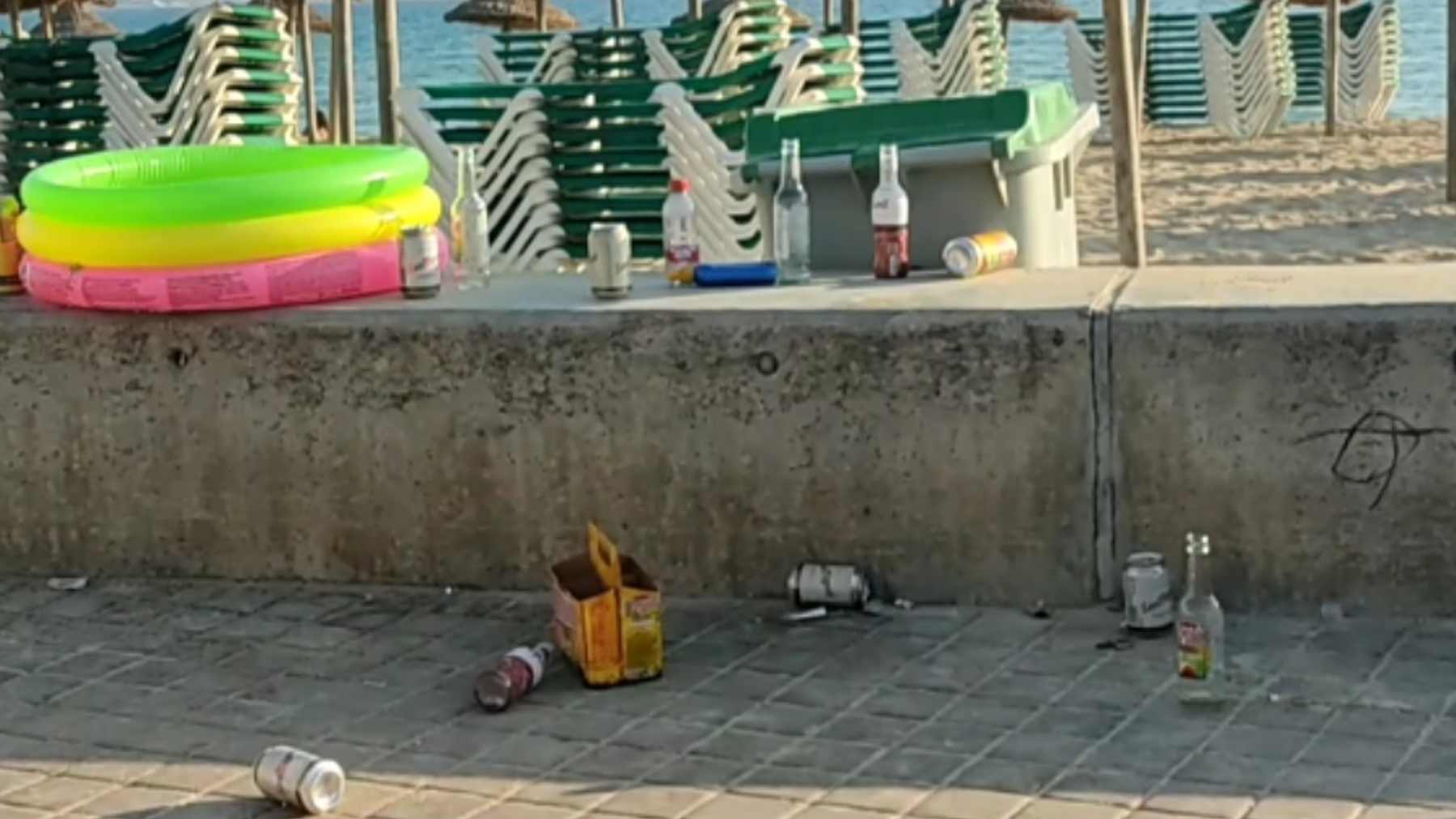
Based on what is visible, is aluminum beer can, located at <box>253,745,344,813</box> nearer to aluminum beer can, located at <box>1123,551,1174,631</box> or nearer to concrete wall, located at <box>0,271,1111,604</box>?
concrete wall, located at <box>0,271,1111,604</box>

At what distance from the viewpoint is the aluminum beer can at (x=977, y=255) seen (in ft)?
18.8

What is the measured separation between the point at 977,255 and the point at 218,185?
6.74 feet

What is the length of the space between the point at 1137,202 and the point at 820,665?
10.4 ft

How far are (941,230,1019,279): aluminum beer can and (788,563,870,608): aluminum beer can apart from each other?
0.90 metres

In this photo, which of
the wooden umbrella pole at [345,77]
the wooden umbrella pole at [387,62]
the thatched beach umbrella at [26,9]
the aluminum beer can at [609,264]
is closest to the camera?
the aluminum beer can at [609,264]

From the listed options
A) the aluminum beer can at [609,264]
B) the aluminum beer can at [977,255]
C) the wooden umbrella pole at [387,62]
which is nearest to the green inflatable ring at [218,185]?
the aluminum beer can at [609,264]

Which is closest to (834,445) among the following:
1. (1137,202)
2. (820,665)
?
(820,665)

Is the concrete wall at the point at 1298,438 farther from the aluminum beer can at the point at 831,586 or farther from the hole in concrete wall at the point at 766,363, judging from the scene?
the hole in concrete wall at the point at 766,363

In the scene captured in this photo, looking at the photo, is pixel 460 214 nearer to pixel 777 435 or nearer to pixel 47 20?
pixel 777 435

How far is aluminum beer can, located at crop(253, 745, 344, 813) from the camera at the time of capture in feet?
13.8

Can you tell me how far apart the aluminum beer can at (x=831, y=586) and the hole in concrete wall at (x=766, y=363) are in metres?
0.51

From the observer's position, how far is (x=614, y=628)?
16.1 feet

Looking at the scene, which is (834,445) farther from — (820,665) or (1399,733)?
(1399,733)

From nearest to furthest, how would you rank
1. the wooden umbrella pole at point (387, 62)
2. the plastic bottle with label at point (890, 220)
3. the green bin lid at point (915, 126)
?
1. the plastic bottle with label at point (890, 220)
2. the green bin lid at point (915, 126)
3. the wooden umbrella pole at point (387, 62)
